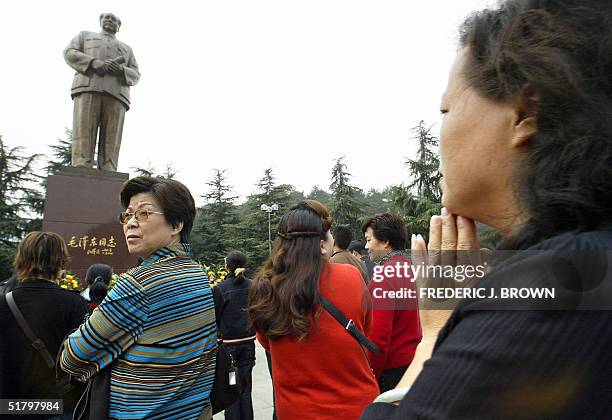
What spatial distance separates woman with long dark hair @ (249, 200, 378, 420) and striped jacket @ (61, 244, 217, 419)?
364 millimetres

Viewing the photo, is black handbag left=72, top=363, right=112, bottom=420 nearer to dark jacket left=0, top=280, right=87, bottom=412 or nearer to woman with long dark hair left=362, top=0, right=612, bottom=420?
dark jacket left=0, top=280, right=87, bottom=412

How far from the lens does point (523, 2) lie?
70 cm

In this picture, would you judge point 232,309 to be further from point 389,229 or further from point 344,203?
point 344,203

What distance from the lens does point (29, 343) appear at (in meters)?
2.62

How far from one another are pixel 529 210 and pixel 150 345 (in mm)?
1794

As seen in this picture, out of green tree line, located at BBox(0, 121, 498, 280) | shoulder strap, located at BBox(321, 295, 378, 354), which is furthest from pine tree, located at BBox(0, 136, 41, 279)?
shoulder strap, located at BBox(321, 295, 378, 354)

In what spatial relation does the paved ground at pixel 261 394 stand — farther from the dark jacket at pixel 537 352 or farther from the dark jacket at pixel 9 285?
the dark jacket at pixel 537 352

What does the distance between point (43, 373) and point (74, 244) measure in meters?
4.97

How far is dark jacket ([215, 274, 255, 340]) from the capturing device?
174 inches

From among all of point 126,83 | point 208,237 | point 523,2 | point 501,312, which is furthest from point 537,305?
point 208,237

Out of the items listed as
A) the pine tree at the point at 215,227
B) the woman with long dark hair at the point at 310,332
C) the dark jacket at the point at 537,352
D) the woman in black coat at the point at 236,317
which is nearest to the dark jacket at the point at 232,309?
the woman in black coat at the point at 236,317

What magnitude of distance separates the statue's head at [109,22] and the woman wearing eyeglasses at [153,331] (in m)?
7.56

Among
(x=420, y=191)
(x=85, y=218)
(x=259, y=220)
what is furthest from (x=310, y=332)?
(x=259, y=220)

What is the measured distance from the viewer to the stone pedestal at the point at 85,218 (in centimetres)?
701
